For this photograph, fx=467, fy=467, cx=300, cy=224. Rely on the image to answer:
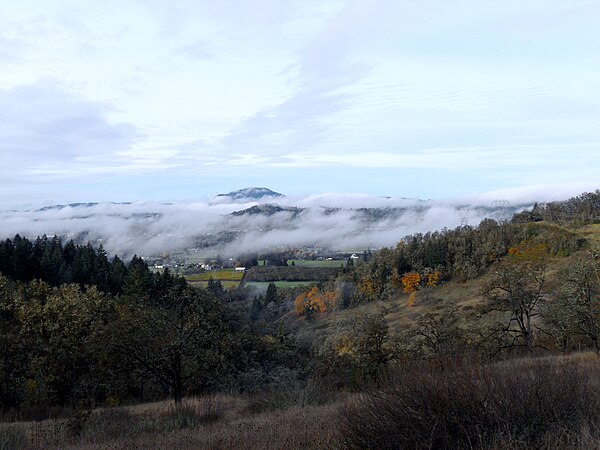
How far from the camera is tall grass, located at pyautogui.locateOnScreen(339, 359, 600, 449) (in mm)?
5031

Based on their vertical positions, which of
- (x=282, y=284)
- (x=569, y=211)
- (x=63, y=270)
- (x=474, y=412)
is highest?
(x=569, y=211)

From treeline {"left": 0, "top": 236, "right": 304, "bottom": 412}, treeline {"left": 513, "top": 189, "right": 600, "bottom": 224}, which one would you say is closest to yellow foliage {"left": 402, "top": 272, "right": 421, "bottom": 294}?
treeline {"left": 513, "top": 189, "right": 600, "bottom": 224}

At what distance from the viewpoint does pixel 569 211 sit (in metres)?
86.4

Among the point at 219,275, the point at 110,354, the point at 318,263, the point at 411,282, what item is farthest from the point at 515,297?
the point at 318,263

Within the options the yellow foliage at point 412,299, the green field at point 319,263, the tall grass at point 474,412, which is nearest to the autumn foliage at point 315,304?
the yellow foliage at point 412,299

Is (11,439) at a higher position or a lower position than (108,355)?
higher

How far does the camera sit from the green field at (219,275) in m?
110

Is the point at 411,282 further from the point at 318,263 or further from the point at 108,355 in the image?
the point at 108,355

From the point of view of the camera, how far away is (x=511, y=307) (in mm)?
25172

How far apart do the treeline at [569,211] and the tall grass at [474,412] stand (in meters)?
82.6

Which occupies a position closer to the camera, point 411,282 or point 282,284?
point 411,282

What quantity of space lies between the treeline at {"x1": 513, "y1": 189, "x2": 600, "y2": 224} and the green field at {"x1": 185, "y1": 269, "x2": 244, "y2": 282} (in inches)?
2638

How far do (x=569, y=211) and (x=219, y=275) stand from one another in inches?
3146

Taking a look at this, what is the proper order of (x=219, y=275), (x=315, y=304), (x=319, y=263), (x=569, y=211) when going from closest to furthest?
(x=315, y=304), (x=569, y=211), (x=219, y=275), (x=319, y=263)
